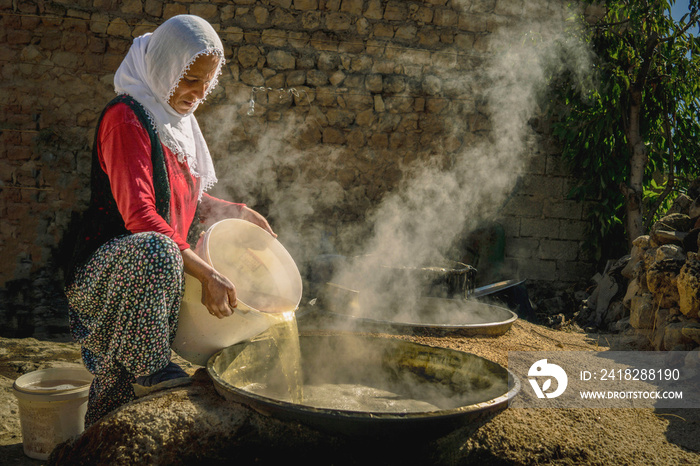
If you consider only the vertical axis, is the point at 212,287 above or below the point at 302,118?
below

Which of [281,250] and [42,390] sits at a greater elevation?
[281,250]

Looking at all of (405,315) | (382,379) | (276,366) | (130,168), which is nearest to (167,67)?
(130,168)

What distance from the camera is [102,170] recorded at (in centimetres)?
206

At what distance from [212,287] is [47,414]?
91 cm

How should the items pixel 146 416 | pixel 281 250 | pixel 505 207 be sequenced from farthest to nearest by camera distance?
pixel 505 207 → pixel 281 250 → pixel 146 416

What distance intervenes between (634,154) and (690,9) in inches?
56.8

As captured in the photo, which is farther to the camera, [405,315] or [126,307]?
[405,315]

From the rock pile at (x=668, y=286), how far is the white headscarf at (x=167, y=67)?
2970mm

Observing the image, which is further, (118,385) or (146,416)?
(118,385)

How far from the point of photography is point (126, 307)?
6.07 ft

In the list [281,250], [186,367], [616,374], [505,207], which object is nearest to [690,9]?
[505,207]

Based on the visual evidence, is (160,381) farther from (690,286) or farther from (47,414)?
(690,286)

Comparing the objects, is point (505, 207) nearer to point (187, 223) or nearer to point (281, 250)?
point (281, 250)

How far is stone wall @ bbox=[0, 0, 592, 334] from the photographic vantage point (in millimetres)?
4867
